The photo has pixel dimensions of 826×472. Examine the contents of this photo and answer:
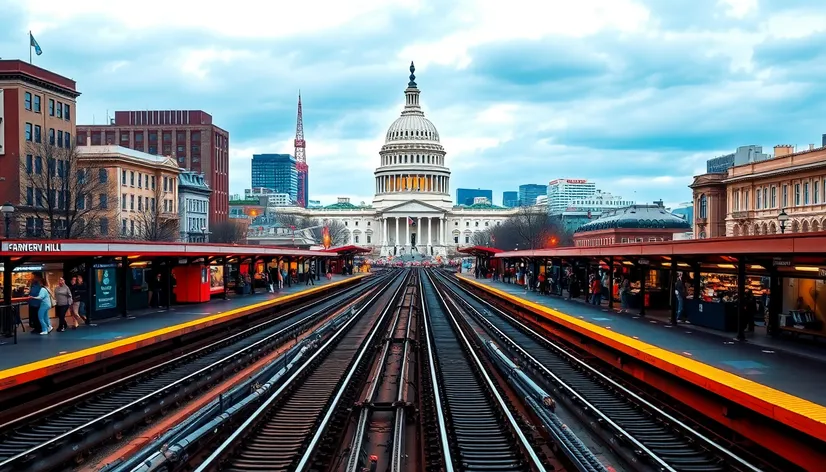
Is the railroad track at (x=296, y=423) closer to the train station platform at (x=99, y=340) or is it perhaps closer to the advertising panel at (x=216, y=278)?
the train station platform at (x=99, y=340)

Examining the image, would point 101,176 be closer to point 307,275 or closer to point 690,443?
point 307,275

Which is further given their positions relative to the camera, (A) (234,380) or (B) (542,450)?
(A) (234,380)

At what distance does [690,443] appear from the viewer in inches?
473

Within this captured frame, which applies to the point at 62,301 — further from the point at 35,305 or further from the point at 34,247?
the point at 34,247

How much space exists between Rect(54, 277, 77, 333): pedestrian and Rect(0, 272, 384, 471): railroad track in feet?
12.6

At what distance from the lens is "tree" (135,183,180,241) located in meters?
81.1

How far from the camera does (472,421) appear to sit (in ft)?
44.5

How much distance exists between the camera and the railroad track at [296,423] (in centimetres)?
1100

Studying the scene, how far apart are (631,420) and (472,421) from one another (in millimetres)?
2868

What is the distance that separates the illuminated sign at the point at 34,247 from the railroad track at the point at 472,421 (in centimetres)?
1033

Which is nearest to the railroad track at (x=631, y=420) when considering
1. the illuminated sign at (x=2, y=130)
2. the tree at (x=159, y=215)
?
the illuminated sign at (x=2, y=130)

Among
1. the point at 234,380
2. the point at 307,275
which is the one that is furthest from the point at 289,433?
the point at 307,275

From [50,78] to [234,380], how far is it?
197ft

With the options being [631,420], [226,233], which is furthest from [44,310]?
[226,233]
